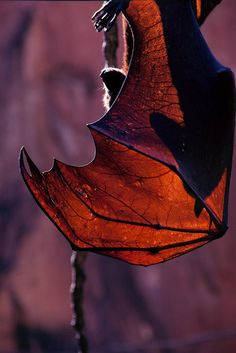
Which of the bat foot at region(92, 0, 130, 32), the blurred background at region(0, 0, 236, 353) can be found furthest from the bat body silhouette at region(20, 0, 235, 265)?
the blurred background at region(0, 0, 236, 353)

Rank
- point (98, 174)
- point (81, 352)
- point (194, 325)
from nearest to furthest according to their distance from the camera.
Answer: point (98, 174) → point (81, 352) → point (194, 325)

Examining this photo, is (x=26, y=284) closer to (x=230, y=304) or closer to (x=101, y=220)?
(x=230, y=304)

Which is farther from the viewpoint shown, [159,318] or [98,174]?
[159,318]

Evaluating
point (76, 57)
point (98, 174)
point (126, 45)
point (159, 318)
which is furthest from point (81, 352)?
point (76, 57)

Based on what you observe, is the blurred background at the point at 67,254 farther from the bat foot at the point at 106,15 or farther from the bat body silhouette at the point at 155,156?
the bat foot at the point at 106,15

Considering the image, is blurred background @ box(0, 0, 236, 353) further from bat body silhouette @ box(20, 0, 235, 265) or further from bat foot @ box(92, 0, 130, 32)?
bat foot @ box(92, 0, 130, 32)
